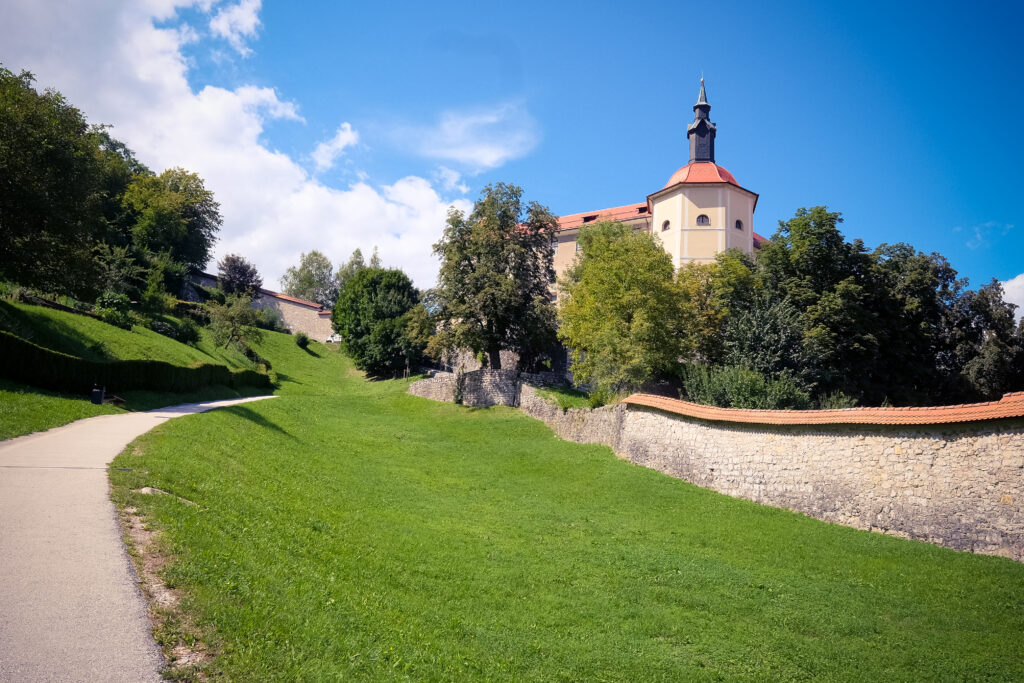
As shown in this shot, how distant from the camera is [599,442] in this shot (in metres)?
24.2

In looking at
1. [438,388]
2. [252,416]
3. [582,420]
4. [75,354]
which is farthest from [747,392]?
[75,354]

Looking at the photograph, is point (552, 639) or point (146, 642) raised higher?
point (146, 642)

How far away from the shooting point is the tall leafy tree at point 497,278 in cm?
3397

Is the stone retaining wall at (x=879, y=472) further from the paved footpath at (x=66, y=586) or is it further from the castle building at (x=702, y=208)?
the castle building at (x=702, y=208)

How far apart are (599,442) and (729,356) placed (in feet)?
27.2

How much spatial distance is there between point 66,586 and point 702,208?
158 feet

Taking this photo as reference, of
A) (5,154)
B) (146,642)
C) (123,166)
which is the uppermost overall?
(123,166)

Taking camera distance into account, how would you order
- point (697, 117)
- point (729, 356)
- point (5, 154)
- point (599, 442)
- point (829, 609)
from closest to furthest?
point (829, 609)
point (5, 154)
point (599, 442)
point (729, 356)
point (697, 117)

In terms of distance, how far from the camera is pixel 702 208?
4759 cm

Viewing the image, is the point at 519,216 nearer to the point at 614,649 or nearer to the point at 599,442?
the point at 599,442

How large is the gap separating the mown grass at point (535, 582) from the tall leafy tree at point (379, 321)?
3175 cm

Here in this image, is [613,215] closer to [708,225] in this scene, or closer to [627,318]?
[708,225]

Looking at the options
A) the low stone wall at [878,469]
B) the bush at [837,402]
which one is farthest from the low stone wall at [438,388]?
the bush at [837,402]

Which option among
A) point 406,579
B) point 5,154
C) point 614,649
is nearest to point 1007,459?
point 614,649
